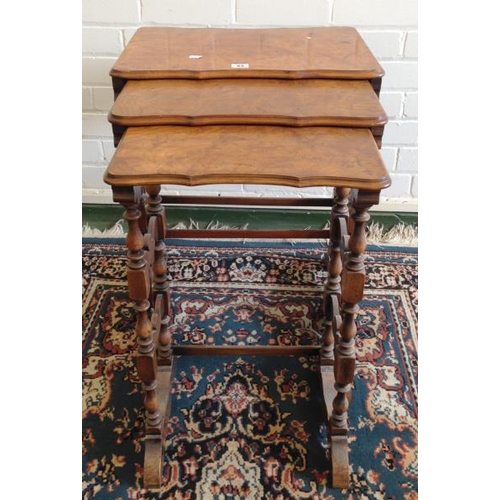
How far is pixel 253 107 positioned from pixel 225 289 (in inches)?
32.2

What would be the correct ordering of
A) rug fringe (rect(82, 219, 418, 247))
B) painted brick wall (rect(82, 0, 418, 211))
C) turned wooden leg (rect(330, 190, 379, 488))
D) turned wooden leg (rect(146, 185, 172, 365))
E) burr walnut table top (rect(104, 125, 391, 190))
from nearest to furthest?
burr walnut table top (rect(104, 125, 391, 190)) < turned wooden leg (rect(330, 190, 379, 488)) < turned wooden leg (rect(146, 185, 172, 365)) < painted brick wall (rect(82, 0, 418, 211)) < rug fringe (rect(82, 219, 418, 247))

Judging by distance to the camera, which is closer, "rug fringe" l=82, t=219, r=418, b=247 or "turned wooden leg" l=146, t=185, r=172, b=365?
"turned wooden leg" l=146, t=185, r=172, b=365

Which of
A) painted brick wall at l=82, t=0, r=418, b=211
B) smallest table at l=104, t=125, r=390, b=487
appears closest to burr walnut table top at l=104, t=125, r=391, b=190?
smallest table at l=104, t=125, r=390, b=487

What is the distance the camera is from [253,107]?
1.08 meters

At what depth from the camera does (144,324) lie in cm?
115

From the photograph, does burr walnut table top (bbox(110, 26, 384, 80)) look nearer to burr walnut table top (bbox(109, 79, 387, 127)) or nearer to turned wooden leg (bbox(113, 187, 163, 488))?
burr walnut table top (bbox(109, 79, 387, 127))

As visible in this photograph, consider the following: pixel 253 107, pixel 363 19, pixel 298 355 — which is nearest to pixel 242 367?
pixel 298 355

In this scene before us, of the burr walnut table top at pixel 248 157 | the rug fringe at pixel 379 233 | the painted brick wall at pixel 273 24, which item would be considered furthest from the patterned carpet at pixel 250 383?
the burr walnut table top at pixel 248 157

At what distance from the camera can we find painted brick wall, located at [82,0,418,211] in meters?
1.70

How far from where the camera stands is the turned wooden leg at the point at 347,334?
1.03 meters

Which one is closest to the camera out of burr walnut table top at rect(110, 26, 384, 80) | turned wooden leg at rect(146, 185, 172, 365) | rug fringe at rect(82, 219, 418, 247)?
burr walnut table top at rect(110, 26, 384, 80)

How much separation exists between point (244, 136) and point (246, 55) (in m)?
0.36

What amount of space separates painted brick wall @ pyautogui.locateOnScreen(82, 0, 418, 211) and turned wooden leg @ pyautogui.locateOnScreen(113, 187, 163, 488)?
27.6 inches

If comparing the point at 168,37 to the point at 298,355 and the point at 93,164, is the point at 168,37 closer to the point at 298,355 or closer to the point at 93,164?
the point at 93,164
